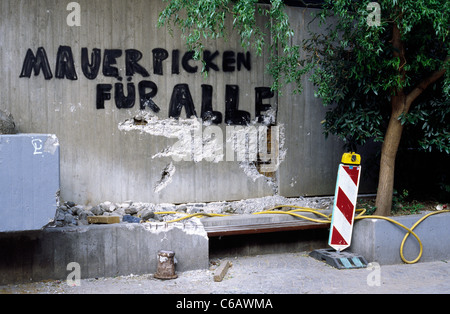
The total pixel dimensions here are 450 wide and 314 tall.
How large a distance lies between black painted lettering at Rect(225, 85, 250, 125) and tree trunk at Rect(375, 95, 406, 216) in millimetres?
2181

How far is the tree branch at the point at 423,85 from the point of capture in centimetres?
646

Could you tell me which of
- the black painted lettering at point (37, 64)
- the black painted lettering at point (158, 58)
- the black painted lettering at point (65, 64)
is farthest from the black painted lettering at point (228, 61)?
the black painted lettering at point (37, 64)

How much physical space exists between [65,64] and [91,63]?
1.15 ft

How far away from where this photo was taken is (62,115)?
22.0 feet

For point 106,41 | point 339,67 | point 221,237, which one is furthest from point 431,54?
point 106,41

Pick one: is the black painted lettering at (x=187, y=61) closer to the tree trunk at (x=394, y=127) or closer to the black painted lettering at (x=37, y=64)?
the black painted lettering at (x=37, y=64)

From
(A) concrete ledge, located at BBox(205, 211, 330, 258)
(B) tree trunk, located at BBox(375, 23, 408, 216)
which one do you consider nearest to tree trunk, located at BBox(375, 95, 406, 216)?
(B) tree trunk, located at BBox(375, 23, 408, 216)

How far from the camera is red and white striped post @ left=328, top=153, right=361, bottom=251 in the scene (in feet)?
20.9

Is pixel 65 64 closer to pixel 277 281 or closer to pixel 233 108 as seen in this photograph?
pixel 233 108

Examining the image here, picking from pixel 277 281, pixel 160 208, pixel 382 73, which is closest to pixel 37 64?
pixel 160 208

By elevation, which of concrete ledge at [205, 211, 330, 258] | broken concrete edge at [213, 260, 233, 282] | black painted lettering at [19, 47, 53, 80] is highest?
black painted lettering at [19, 47, 53, 80]

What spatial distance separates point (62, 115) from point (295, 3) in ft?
13.0

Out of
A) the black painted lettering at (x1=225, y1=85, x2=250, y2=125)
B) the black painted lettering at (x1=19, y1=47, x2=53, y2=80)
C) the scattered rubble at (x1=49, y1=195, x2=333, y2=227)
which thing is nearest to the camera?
the scattered rubble at (x1=49, y1=195, x2=333, y2=227)

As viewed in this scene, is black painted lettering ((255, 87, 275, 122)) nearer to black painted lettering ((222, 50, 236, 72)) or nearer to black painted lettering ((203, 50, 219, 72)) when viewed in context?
black painted lettering ((222, 50, 236, 72))
